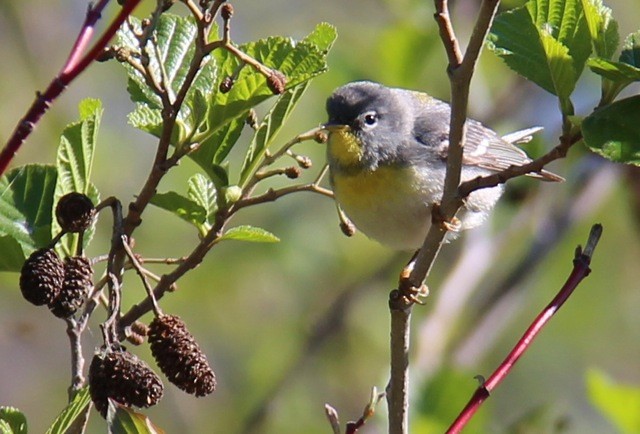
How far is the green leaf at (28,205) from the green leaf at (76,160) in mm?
32

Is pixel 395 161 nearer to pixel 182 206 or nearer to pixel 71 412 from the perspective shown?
pixel 182 206

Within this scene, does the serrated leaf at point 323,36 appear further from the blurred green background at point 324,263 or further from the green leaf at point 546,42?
the blurred green background at point 324,263

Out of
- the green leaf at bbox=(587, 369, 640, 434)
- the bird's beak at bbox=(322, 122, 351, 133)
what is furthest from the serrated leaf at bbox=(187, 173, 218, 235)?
the green leaf at bbox=(587, 369, 640, 434)

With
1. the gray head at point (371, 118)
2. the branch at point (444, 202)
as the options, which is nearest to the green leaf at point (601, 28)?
the branch at point (444, 202)

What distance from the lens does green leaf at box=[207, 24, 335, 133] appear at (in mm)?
1731

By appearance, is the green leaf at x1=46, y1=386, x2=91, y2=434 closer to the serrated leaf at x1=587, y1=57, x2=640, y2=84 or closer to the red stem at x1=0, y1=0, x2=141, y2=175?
the red stem at x1=0, y1=0, x2=141, y2=175

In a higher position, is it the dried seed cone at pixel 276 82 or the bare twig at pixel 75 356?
the dried seed cone at pixel 276 82

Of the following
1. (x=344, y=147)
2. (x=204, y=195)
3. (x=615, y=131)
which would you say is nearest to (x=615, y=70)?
(x=615, y=131)

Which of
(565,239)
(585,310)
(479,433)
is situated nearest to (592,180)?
Result: (565,239)

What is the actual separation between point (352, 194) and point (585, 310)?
10.9 ft

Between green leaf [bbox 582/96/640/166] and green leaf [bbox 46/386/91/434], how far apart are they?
0.89 metres

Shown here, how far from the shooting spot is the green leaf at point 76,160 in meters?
1.83

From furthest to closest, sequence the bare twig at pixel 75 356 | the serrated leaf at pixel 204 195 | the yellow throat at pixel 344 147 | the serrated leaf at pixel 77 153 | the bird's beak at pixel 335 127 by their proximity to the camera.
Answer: the bird's beak at pixel 335 127, the yellow throat at pixel 344 147, the serrated leaf at pixel 204 195, the serrated leaf at pixel 77 153, the bare twig at pixel 75 356

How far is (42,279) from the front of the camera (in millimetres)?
1613
